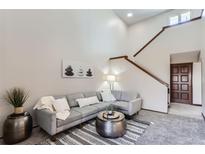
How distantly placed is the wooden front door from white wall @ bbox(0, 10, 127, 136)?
3650 mm

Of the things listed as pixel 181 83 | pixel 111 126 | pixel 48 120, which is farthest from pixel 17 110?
pixel 181 83

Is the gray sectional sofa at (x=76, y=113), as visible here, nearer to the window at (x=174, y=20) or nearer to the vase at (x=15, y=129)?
the vase at (x=15, y=129)

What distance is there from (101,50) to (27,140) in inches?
146

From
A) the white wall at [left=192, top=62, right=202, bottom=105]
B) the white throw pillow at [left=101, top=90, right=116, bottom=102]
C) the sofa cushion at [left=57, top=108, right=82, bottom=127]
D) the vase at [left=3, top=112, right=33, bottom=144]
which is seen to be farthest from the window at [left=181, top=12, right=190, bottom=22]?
the vase at [left=3, top=112, right=33, bottom=144]

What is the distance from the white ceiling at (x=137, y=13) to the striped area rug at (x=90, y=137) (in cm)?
509

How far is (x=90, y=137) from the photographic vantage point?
2.36 m

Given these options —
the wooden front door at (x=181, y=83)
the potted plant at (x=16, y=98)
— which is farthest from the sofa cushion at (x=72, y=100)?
the wooden front door at (x=181, y=83)

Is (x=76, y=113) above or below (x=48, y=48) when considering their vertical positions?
below

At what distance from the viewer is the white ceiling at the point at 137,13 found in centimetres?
557

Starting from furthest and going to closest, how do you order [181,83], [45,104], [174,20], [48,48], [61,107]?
[174,20]
[181,83]
[48,48]
[61,107]
[45,104]

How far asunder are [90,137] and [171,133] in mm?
1700

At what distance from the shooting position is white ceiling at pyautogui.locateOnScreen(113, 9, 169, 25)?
557cm

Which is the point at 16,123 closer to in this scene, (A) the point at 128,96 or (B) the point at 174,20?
(A) the point at 128,96
